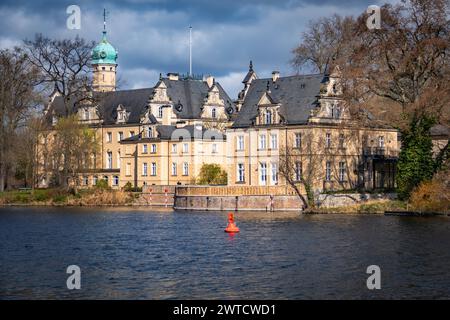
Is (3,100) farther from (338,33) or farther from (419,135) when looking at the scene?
(419,135)

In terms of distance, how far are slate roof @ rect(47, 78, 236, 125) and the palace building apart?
0.12m

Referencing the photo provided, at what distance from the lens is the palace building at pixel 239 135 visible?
76562 millimetres

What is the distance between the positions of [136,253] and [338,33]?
48526 millimetres

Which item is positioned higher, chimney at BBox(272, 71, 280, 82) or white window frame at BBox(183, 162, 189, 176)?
chimney at BBox(272, 71, 280, 82)

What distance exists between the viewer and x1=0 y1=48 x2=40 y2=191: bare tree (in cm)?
8394

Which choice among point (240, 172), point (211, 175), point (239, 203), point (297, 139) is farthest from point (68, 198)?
point (297, 139)

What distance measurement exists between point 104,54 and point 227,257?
286 feet

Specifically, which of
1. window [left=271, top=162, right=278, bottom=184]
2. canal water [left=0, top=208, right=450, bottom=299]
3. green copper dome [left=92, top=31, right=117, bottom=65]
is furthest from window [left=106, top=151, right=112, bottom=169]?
canal water [left=0, top=208, right=450, bottom=299]

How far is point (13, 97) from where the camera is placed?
277ft

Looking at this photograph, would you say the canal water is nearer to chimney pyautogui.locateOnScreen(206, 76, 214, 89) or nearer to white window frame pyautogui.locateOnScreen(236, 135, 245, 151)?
white window frame pyautogui.locateOnScreen(236, 135, 245, 151)

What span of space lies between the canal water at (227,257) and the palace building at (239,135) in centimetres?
1582

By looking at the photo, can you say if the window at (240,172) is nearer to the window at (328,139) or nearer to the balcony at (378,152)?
the window at (328,139)

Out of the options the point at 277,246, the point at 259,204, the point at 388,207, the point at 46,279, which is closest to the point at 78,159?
the point at 259,204

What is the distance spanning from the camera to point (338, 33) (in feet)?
278
